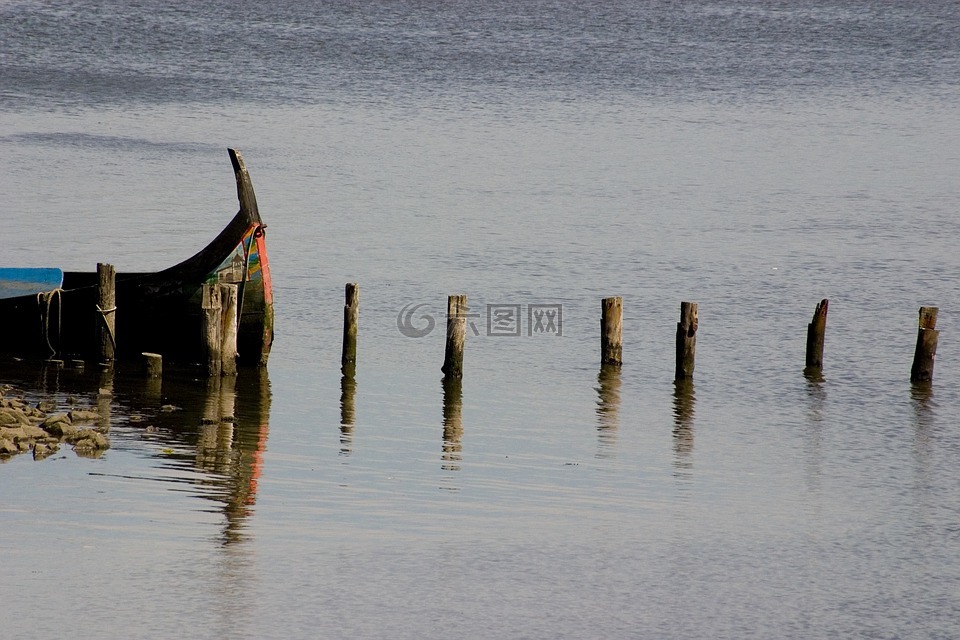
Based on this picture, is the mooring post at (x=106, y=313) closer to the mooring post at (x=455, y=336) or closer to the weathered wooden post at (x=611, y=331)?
the mooring post at (x=455, y=336)

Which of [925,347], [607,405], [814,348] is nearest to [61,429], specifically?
[607,405]

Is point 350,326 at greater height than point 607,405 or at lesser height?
greater

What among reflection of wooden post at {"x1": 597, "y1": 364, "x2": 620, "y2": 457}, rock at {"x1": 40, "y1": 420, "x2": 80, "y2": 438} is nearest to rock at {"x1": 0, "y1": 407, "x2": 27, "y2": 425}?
rock at {"x1": 40, "y1": 420, "x2": 80, "y2": 438}

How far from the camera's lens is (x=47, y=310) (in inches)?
835

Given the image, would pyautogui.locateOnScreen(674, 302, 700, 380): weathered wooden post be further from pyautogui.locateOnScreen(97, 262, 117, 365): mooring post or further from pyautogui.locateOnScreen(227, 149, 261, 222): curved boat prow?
pyautogui.locateOnScreen(97, 262, 117, 365): mooring post

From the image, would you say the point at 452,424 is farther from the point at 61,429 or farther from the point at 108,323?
the point at 108,323

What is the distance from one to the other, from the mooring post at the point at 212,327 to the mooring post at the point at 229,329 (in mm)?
51

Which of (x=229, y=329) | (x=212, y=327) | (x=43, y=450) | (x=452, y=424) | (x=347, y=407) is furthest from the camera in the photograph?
(x=229, y=329)

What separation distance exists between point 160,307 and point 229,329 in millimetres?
1554

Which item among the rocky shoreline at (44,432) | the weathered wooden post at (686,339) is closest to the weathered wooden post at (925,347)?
the weathered wooden post at (686,339)

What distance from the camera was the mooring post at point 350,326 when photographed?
21.2 metres

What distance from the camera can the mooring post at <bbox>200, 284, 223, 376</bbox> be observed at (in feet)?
64.6

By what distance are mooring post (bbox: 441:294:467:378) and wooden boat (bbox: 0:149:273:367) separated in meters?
2.77

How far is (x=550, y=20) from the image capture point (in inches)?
3081
